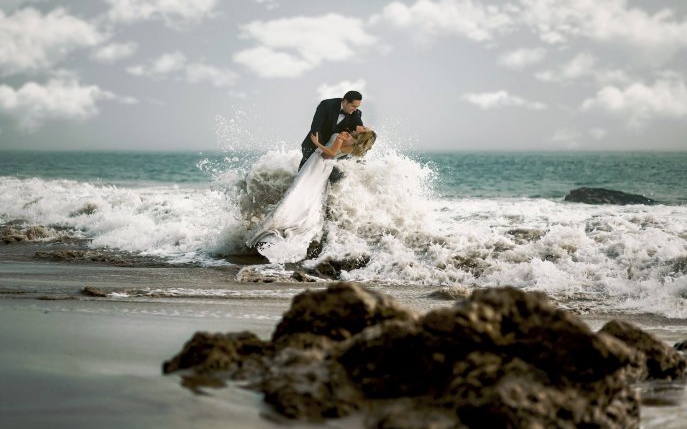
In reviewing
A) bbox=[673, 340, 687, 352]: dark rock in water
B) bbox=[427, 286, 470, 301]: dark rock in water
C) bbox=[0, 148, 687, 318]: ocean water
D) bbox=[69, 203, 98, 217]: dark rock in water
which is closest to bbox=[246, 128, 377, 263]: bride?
bbox=[0, 148, 687, 318]: ocean water

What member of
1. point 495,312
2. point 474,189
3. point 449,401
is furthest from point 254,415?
point 474,189

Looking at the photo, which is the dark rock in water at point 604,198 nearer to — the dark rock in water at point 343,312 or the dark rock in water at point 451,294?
the dark rock in water at point 451,294

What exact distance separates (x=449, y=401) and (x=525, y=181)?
117ft

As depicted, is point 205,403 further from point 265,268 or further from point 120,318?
point 265,268

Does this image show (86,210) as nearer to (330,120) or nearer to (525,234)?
(330,120)

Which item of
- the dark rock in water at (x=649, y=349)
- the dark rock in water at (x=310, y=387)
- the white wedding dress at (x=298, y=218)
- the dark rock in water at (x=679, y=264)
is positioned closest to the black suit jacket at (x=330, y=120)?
the white wedding dress at (x=298, y=218)

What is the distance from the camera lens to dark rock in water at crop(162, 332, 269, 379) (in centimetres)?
362

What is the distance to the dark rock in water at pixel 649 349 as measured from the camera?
13.5ft

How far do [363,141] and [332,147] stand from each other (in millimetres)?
467

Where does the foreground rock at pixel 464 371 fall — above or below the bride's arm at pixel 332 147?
below

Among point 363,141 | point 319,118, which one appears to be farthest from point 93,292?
point 363,141

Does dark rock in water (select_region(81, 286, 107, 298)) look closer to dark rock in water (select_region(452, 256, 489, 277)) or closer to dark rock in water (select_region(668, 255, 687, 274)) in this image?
dark rock in water (select_region(452, 256, 489, 277))

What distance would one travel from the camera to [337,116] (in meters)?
10.2

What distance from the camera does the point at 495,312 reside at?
3271mm
